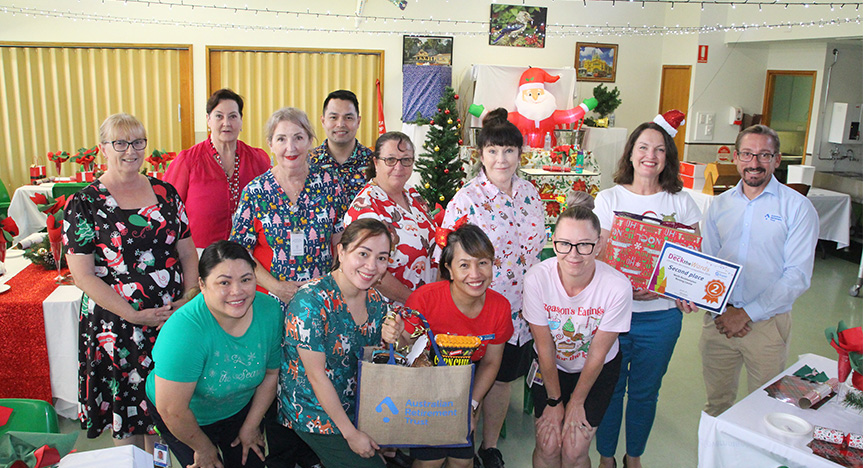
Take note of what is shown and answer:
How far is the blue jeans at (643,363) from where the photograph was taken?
2.51 metres

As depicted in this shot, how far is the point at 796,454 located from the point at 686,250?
86cm

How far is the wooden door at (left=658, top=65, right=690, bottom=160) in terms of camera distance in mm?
9078

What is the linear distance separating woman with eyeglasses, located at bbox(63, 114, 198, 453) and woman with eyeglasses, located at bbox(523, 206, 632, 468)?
144cm

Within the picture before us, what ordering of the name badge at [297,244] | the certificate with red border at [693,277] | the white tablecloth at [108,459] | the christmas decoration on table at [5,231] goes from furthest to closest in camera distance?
the christmas decoration on table at [5,231], the name badge at [297,244], the certificate with red border at [693,277], the white tablecloth at [108,459]

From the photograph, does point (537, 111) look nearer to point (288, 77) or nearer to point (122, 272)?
point (288, 77)

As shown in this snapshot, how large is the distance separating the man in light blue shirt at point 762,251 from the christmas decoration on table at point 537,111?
18.2ft

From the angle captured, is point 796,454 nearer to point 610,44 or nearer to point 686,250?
point 686,250

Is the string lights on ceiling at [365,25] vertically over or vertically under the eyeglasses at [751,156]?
over

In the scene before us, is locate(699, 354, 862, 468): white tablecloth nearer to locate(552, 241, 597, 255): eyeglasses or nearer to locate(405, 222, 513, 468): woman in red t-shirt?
locate(552, 241, 597, 255): eyeglasses

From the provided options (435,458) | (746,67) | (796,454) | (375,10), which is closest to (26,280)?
(435,458)

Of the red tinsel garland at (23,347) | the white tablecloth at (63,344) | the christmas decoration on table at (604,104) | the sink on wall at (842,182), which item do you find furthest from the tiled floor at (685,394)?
the christmas decoration on table at (604,104)

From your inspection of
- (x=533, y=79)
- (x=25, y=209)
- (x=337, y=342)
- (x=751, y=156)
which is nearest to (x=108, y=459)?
(x=337, y=342)

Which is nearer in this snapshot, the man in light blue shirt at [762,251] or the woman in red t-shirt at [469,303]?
the woman in red t-shirt at [469,303]

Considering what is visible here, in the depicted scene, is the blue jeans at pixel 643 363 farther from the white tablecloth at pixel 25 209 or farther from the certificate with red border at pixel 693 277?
the white tablecloth at pixel 25 209
